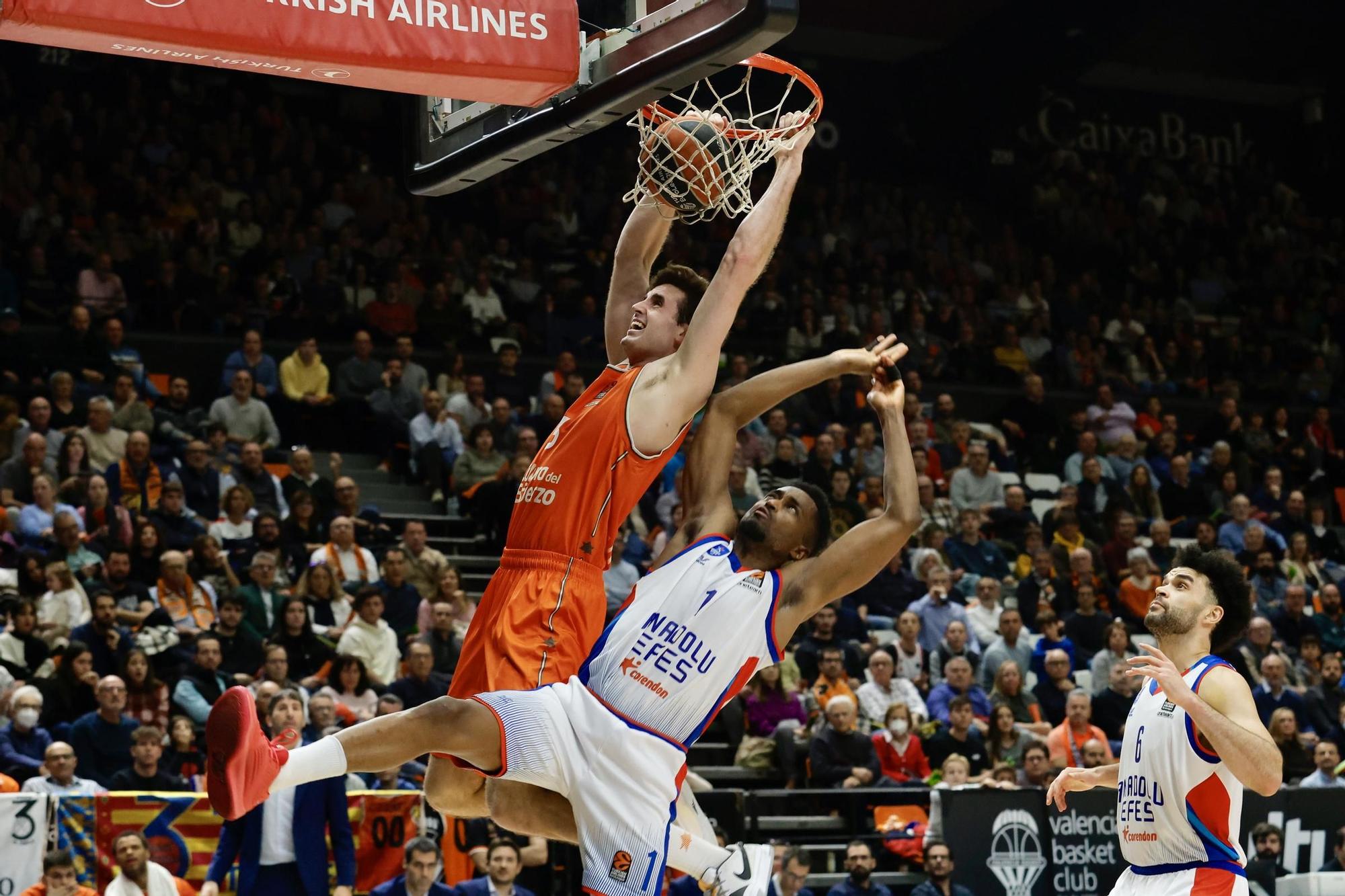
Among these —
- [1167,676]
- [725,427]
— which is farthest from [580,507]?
[1167,676]

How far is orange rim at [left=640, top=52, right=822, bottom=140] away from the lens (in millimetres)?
6273

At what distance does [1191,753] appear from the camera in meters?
6.03

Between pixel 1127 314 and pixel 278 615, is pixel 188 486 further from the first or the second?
pixel 1127 314

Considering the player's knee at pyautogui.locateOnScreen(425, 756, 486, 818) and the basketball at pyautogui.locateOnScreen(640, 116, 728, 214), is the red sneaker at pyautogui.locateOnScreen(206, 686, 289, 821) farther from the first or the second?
the basketball at pyautogui.locateOnScreen(640, 116, 728, 214)

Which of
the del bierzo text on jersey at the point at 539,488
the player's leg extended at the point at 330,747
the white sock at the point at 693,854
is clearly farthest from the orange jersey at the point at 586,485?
the white sock at the point at 693,854

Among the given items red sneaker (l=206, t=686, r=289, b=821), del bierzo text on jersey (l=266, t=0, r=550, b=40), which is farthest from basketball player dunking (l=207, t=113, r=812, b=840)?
del bierzo text on jersey (l=266, t=0, r=550, b=40)

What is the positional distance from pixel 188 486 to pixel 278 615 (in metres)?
1.90

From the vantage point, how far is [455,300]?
18.4 meters

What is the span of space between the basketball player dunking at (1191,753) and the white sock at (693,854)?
→ 1.52 m

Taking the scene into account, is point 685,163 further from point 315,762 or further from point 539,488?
point 315,762

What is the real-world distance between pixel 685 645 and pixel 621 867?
2.39 ft

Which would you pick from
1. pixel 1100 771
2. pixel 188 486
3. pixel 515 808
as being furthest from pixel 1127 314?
pixel 515 808

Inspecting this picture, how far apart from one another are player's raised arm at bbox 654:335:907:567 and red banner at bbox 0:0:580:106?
1.32 metres

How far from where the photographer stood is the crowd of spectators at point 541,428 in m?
12.3
